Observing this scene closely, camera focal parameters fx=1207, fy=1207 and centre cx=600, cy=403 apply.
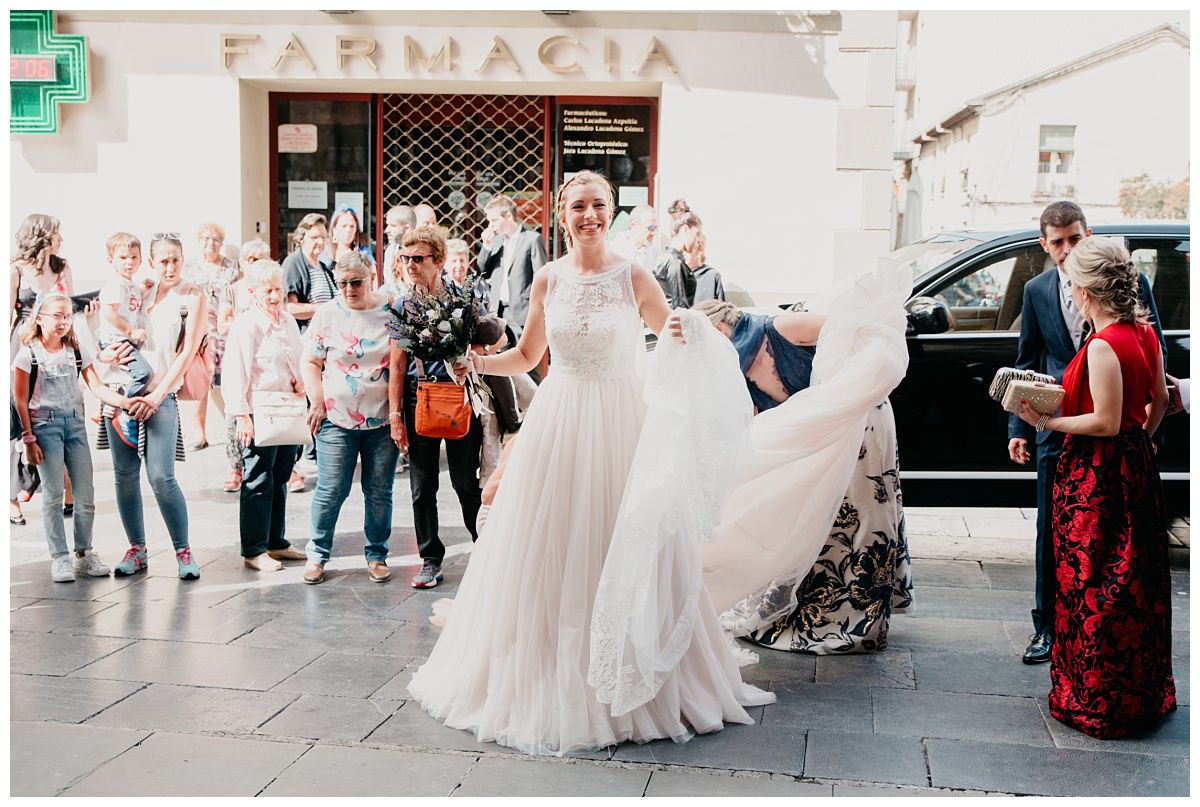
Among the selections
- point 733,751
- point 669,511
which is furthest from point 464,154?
point 733,751

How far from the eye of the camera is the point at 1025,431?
19.0 ft

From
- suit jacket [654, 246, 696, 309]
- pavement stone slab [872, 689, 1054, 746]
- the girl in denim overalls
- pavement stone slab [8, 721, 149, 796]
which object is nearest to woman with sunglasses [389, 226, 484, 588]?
the girl in denim overalls

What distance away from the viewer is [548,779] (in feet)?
12.9

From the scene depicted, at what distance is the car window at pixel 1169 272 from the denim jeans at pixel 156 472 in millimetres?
5493

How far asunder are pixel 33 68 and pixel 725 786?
10824 mm

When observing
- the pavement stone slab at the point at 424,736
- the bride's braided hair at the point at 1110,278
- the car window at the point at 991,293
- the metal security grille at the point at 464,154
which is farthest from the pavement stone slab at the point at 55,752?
the metal security grille at the point at 464,154

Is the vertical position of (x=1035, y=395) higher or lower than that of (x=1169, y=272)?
lower

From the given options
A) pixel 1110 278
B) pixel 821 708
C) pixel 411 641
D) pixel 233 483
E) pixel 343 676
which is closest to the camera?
pixel 1110 278

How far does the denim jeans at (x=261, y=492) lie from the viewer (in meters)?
6.64

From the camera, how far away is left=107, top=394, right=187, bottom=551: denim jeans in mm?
6379

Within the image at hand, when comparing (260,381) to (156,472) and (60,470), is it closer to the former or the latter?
(156,472)

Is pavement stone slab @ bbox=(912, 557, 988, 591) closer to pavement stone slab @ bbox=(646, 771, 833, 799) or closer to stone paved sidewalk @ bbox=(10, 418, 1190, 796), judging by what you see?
stone paved sidewalk @ bbox=(10, 418, 1190, 796)

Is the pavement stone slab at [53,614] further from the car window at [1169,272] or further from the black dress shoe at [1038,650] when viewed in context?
the car window at [1169,272]
